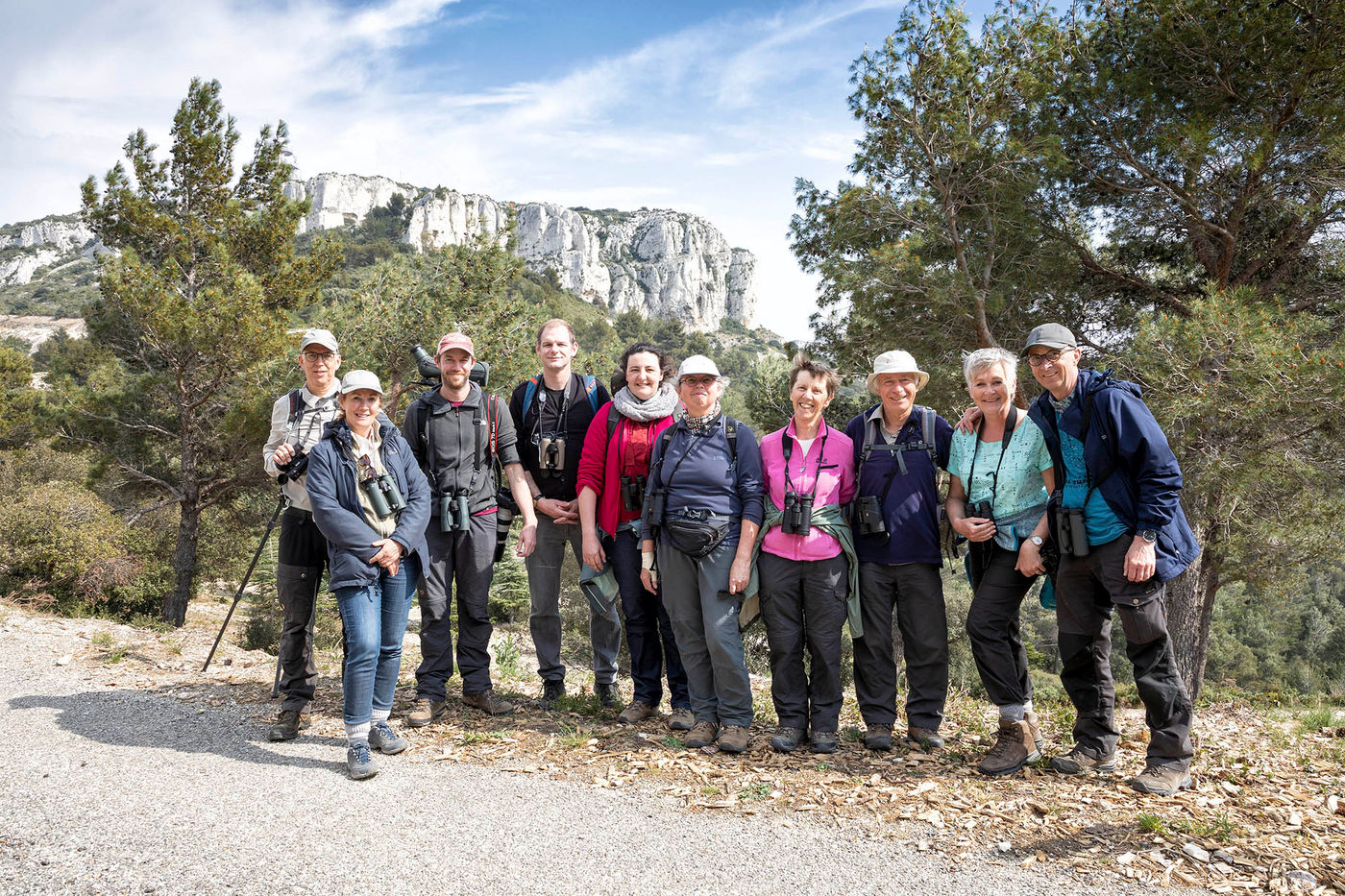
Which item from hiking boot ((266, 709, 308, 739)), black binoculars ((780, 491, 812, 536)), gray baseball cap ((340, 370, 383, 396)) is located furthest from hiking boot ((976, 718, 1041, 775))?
hiking boot ((266, 709, 308, 739))

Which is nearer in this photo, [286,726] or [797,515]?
[797,515]

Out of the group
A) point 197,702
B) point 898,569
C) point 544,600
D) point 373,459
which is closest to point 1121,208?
point 898,569

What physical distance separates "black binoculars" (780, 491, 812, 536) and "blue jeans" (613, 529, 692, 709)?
86 centimetres

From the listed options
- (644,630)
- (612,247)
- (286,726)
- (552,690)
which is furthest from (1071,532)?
(612,247)

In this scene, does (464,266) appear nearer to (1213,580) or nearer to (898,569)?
(898,569)

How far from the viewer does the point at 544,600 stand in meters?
4.57

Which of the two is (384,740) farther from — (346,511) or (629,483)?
(629,483)

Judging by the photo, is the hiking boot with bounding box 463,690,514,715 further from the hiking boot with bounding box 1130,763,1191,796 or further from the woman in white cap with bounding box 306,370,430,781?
the hiking boot with bounding box 1130,763,1191,796

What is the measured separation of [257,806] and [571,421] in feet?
8.38

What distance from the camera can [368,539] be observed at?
3.70 meters

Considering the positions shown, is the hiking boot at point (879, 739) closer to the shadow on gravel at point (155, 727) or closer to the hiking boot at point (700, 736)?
the hiking boot at point (700, 736)

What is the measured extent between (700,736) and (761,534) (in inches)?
45.1

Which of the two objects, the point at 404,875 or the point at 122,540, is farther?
the point at 122,540

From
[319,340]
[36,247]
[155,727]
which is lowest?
[155,727]
